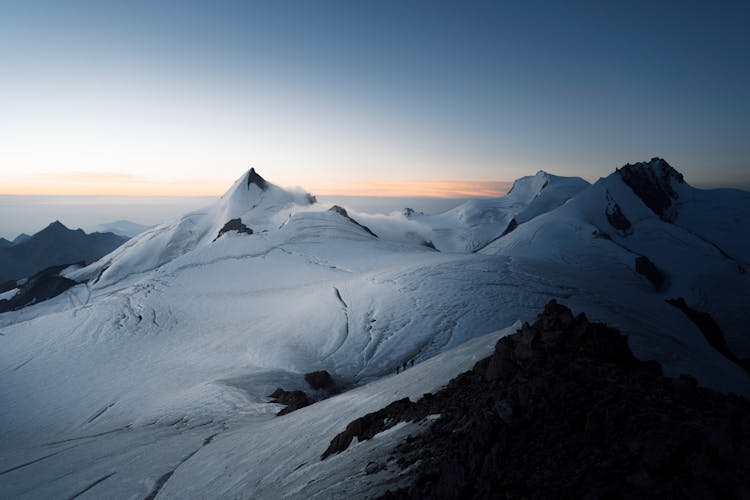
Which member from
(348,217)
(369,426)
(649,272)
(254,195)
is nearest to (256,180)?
(254,195)

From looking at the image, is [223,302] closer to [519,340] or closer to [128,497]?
[128,497]

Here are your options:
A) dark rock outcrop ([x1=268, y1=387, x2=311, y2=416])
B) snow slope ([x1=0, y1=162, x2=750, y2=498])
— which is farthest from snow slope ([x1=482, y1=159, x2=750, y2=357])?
dark rock outcrop ([x1=268, y1=387, x2=311, y2=416])

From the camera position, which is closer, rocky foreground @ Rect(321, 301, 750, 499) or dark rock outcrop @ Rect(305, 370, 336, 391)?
rocky foreground @ Rect(321, 301, 750, 499)

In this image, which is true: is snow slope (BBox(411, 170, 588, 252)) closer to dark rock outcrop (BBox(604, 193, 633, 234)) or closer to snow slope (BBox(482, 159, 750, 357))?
snow slope (BBox(482, 159, 750, 357))

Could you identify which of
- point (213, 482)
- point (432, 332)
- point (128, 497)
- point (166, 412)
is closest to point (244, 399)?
point (166, 412)

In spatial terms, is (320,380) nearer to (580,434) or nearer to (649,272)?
(580,434)
